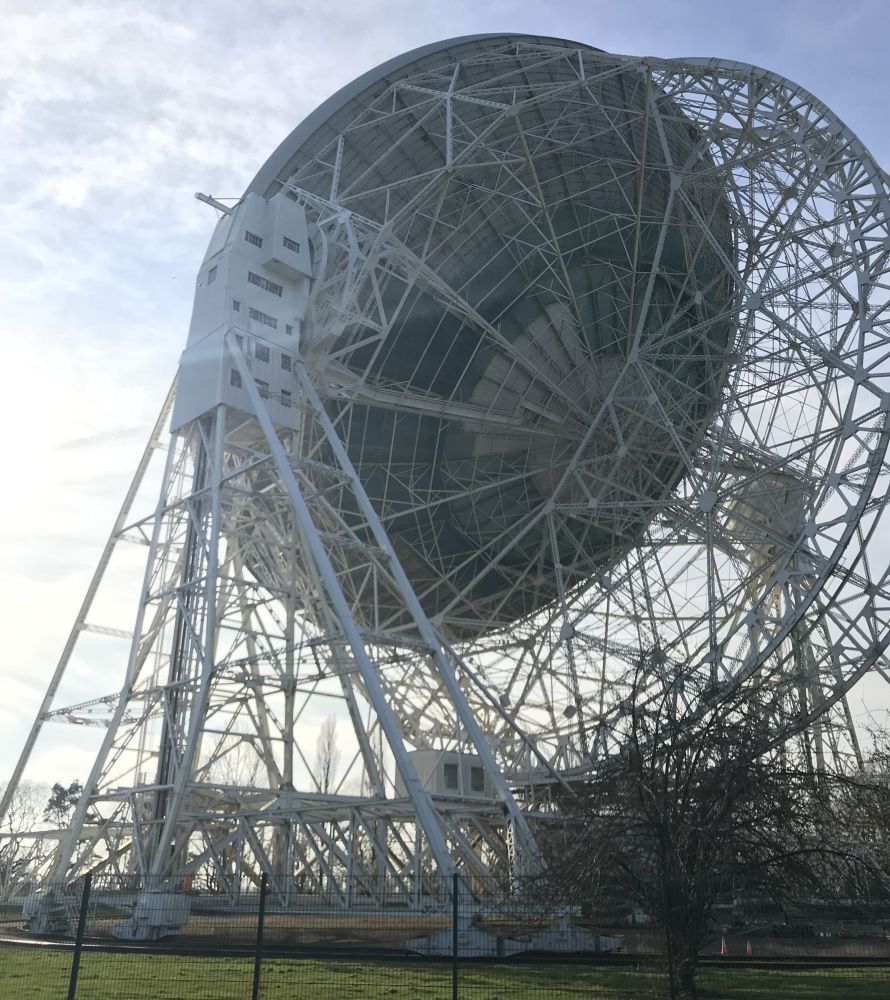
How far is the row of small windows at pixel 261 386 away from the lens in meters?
25.5

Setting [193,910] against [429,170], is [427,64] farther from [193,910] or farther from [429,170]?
[193,910]

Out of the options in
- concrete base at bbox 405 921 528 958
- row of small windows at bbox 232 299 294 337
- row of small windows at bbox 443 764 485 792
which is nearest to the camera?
concrete base at bbox 405 921 528 958

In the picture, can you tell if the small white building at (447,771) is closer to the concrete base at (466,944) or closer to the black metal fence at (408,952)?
the black metal fence at (408,952)

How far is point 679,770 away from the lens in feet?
46.7

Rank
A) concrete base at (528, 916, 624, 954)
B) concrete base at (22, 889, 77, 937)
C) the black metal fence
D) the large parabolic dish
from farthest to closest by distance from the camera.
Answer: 1. the large parabolic dish
2. concrete base at (22, 889, 77, 937)
3. concrete base at (528, 916, 624, 954)
4. the black metal fence

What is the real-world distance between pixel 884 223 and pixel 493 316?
10283mm

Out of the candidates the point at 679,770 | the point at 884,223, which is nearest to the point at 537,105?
the point at 884,223

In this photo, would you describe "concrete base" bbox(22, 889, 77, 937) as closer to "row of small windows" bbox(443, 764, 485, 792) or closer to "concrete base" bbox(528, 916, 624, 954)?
"concrete base" bbox(528, 916, 624, 954)

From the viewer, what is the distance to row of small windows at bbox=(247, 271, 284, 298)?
2664cm

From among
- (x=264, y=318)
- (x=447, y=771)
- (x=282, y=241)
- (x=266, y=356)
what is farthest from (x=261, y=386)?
(x=447, y=771)

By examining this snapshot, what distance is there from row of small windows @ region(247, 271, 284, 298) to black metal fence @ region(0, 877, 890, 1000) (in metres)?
14.0

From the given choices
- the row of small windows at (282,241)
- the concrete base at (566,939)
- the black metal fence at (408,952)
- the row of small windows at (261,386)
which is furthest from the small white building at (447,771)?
the row of small windows at (282,241)

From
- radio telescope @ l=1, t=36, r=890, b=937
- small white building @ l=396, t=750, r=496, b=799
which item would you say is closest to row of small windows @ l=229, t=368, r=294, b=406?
radio telescope @ l=1, t=36, r=890, b=937

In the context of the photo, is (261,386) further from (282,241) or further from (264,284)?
(282,241)
